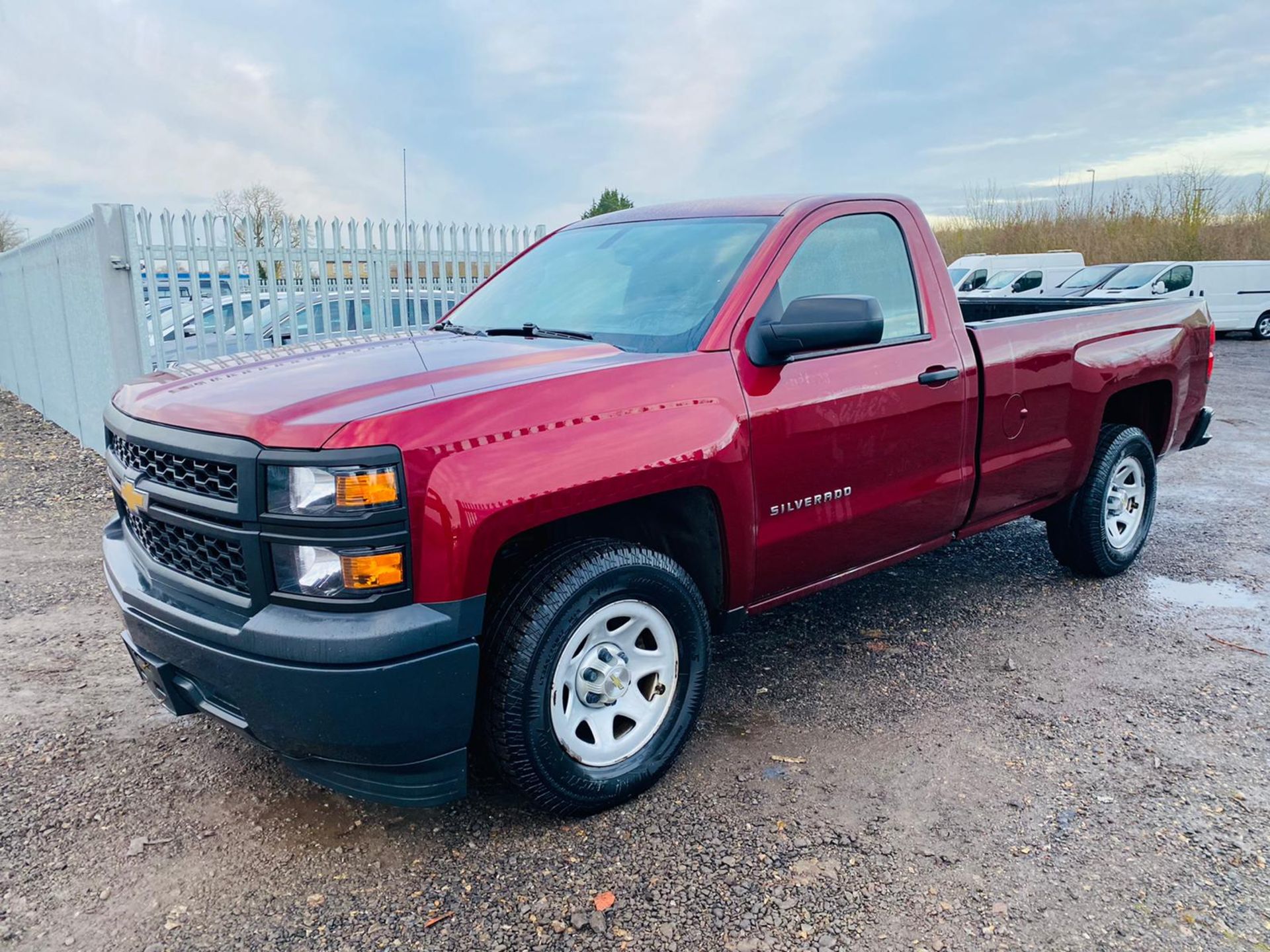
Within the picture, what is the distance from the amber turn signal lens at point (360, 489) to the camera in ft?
7.55

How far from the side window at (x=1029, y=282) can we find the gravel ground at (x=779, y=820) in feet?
68.4

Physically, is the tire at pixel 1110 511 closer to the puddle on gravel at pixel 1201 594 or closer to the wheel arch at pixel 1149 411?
the wheel arch at pixel 1149 411

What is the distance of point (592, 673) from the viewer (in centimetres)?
284

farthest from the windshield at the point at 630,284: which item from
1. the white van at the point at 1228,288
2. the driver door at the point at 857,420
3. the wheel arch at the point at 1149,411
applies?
the white van at the point at 1228,288

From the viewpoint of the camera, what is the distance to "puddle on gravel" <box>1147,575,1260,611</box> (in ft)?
15.5

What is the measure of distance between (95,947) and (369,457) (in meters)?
1.43

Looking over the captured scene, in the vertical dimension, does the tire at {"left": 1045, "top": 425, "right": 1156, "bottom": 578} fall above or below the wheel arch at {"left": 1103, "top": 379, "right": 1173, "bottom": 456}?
below

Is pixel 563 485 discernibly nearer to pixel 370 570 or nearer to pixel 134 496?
pixel 370 570

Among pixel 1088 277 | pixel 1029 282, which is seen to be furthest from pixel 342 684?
pixel 1029 282

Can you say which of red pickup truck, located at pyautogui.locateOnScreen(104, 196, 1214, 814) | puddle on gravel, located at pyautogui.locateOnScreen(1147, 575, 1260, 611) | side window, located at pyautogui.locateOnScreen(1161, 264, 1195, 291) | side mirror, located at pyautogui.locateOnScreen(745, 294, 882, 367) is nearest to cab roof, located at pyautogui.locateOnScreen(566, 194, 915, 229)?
red pickup truck, located at pyautogui.locateOnScreen(104, 196, 1214, 814)


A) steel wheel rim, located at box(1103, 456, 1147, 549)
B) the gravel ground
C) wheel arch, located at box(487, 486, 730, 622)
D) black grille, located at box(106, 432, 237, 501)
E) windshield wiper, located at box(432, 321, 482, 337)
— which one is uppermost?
windshield wiper, located at box(432, 321, 482, 337)

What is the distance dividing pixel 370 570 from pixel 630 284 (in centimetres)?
168

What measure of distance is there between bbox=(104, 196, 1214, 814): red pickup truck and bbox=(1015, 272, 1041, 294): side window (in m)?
21.1

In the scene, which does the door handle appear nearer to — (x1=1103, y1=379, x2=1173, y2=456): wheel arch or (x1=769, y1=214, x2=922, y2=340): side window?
(x1=769, y1=214, x2=922, y2=340): side window
